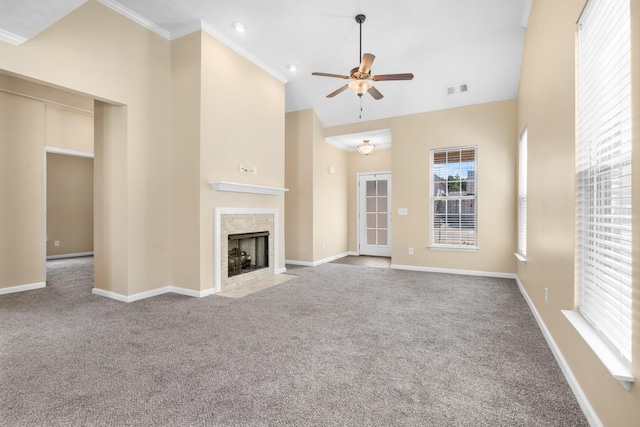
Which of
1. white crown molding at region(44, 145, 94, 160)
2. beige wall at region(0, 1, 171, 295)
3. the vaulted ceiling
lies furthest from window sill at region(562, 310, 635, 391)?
white crown molding at region(44, 145, 94, 160)

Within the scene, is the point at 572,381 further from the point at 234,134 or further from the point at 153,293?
the point at 234,134

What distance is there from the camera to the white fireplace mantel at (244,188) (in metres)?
4.18

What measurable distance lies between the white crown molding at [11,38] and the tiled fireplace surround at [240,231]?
244 cm

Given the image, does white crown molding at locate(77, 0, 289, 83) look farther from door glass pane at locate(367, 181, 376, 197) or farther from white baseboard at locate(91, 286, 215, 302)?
door glass pane at locate(367, 181, 376, 197)

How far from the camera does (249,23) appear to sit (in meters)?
4.16

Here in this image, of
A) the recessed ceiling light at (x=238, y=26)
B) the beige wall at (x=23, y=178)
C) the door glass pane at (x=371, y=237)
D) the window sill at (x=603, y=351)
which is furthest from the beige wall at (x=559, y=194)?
the beige wall at (x=23, y=178)

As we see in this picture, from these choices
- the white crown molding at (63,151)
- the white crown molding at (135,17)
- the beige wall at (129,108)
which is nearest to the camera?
the beige wall at (129,108)

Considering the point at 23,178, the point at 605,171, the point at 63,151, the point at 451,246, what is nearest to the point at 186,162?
the point at 23,178

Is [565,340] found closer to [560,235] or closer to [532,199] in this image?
[560,235]

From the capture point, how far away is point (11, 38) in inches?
113

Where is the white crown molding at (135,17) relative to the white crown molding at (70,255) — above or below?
above

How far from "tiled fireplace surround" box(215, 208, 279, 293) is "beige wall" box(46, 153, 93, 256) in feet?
18.2

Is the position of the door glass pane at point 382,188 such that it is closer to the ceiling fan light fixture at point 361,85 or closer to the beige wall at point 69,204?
the ceiling fan light fixture at point 361,85

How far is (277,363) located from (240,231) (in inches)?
107
